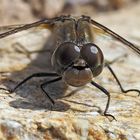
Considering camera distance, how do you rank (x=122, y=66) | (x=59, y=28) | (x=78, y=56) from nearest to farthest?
(x=78, y=56), (x=59, y=28), (x=122, y=66)

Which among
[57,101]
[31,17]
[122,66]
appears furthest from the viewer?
[31,17]

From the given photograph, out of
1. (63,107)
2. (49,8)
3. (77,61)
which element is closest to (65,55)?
(77,61)

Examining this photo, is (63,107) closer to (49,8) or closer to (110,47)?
(110,47)

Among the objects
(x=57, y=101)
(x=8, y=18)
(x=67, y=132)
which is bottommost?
(x=67, y=132)

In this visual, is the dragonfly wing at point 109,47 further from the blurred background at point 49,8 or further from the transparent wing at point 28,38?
the blurred background at point 49,8

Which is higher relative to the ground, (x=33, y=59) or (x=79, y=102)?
(x=33, y=59)

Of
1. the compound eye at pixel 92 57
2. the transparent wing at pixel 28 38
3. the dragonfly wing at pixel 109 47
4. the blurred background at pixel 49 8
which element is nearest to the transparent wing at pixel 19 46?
the transparent wing at pixel 28 38

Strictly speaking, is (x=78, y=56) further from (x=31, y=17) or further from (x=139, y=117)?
(x=31, y=17)

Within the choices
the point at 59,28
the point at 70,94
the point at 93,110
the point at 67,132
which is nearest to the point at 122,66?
the point at 59,28
